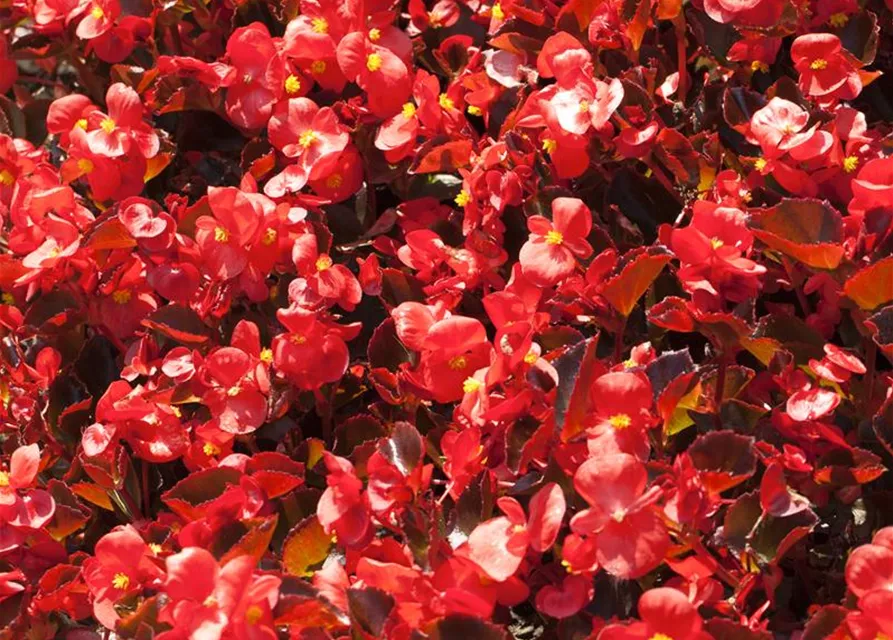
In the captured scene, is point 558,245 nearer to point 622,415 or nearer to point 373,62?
point 622,415

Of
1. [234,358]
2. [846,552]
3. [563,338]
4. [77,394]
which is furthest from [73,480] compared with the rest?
[846,552]

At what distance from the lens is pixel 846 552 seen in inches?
40.8

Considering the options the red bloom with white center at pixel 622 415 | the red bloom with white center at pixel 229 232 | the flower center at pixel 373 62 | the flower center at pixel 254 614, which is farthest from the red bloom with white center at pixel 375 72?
the flower center at pixel 254 614

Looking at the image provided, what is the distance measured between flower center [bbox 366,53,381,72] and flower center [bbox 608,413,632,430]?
1.71 feet

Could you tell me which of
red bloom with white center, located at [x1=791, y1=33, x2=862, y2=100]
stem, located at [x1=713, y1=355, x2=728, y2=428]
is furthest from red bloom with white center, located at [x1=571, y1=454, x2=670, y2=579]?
red bloom with white center, located at [x1=791, y1=33, x2=862, y2=100]

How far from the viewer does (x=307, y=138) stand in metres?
1.30

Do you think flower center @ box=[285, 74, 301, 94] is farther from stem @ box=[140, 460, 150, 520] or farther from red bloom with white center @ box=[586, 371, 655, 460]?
red bloom with white center @ box=[586, 371, 655, 460]

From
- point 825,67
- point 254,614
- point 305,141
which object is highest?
point 825,67

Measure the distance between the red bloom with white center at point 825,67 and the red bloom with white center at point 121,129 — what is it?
69 cm

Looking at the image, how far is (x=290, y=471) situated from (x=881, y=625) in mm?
526

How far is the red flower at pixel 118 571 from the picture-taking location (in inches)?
41.2

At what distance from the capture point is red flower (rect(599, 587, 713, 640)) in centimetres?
86

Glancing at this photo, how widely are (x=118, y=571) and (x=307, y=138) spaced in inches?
19.2

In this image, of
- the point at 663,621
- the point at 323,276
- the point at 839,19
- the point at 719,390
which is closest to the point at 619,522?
the point at 663,621
